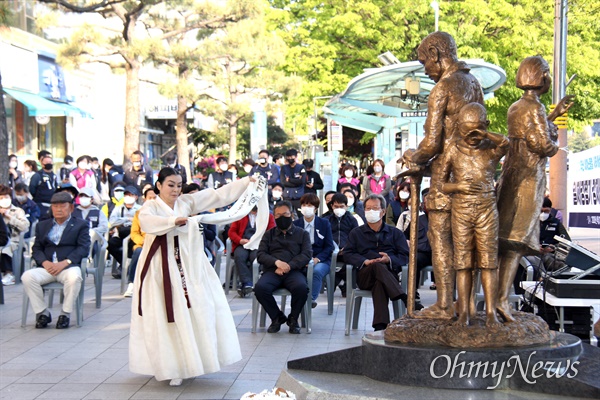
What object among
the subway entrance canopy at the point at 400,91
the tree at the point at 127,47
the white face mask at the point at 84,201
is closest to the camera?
the white face mask at the point at 84,201

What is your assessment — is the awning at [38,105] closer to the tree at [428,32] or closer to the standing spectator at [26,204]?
the tree at [428,32]

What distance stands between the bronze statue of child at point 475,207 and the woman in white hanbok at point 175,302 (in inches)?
91.6

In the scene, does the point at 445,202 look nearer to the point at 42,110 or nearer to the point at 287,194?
the point at 287,194

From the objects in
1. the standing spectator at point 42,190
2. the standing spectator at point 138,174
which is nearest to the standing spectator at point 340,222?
the standing spectator at point 138,174

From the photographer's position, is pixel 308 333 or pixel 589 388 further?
pixel 308 333

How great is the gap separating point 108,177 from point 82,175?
44.0 inches

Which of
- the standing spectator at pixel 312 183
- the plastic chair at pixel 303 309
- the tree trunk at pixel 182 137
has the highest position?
the tree trunk at pixel 182 137

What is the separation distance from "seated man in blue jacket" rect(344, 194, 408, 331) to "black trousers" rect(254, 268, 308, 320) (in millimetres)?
606

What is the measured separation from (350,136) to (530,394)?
47.7 metres

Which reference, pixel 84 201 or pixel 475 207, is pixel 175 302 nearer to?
pixel 475 207

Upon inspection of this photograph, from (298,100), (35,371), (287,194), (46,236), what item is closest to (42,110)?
(298,100)

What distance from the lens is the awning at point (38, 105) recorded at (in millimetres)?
28797

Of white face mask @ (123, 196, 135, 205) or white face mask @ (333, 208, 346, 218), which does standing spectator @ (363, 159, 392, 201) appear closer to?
white face mask @ (333, 208, 346, 218)

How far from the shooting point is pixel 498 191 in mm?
6828
